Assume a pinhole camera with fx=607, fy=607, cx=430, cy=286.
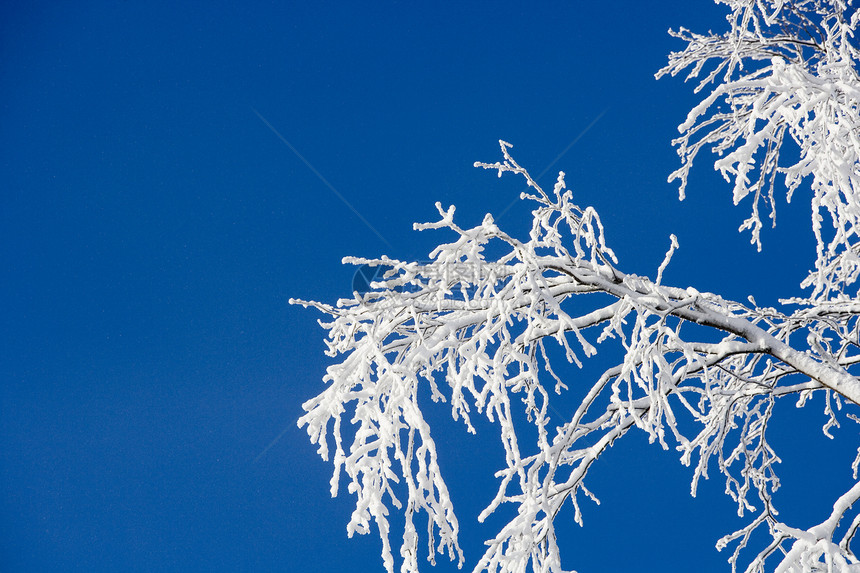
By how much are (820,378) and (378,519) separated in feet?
5.38

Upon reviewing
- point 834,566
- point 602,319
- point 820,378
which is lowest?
point 834,566

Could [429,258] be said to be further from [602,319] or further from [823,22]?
[823,22]

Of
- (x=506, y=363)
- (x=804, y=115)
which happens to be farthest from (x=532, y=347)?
(x=804, y=115)

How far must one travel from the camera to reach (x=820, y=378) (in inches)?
85.2

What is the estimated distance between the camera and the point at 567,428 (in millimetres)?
2350

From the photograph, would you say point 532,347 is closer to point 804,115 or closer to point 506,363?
point 506,363

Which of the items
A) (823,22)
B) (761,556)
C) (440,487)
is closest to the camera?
(440,487)

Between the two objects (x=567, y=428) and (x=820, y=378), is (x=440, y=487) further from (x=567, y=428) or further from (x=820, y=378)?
(x=820, y=378)

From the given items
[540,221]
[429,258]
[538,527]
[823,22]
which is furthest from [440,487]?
[823,22]

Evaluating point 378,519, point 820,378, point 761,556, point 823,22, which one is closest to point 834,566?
point 820,378

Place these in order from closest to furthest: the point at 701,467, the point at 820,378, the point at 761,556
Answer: the point at 820,378 < the point at 761,556 < the point at 701,467

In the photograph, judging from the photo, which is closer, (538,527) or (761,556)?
(538,527)

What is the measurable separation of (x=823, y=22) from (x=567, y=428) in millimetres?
3126

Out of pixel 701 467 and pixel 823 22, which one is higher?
pixel 823 22
